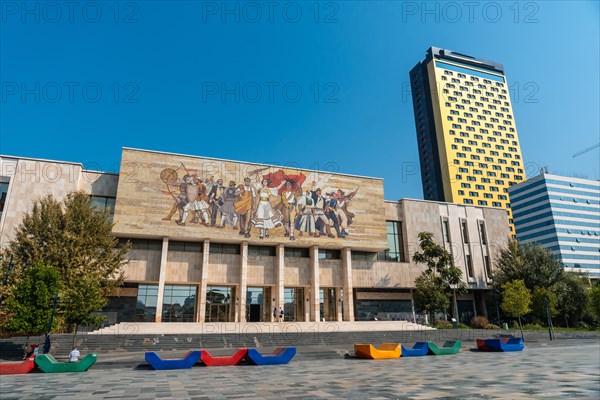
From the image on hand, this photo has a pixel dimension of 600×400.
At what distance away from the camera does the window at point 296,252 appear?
4162 cm

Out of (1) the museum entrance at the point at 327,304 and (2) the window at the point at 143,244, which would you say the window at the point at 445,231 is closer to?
(1) the museum entrance at the point at 327,304

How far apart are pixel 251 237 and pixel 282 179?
7.30 m

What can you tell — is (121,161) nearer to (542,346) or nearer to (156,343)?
(156,343)

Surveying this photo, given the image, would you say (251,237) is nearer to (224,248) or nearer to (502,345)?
(224,248)

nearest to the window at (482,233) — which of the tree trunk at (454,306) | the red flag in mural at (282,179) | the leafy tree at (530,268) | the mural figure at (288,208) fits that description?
the leafy tree at (530,268)

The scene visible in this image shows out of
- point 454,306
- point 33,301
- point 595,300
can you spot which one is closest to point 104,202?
point 33,301

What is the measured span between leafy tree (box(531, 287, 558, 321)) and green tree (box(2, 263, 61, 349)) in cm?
4408

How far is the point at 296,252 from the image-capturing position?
137ft

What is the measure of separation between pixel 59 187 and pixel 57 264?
458 inches

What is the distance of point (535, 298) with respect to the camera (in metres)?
41.3

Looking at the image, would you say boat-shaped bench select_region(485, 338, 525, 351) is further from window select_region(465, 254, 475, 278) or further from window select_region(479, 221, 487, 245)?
window select_region(479, 221, 487, 245)

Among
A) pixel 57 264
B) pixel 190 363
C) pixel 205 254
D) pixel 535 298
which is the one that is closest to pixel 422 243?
pixel 535 298

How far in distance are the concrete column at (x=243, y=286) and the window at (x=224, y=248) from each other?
1.25 metres

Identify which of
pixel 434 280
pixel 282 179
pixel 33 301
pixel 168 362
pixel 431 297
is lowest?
pixel 168 362
